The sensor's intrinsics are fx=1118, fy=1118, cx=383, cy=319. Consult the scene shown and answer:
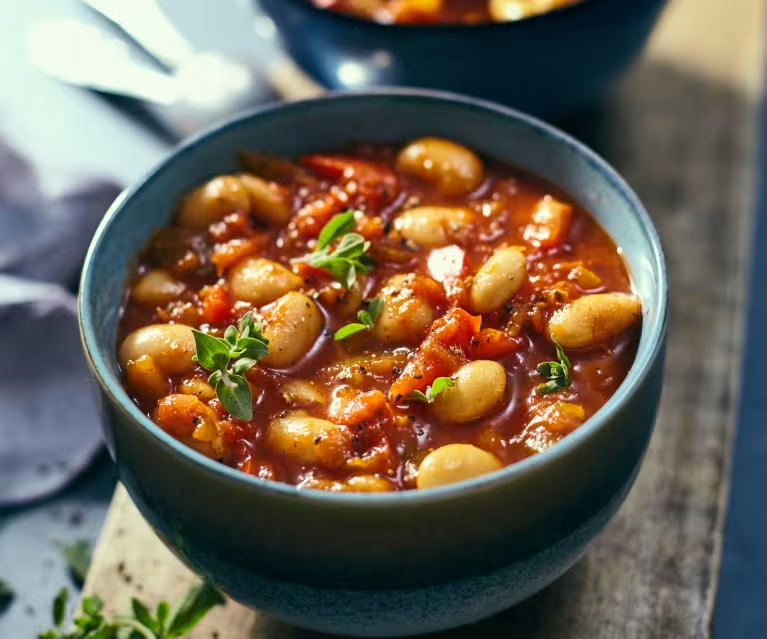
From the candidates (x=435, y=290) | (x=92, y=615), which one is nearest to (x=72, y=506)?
(x=92, y=615)

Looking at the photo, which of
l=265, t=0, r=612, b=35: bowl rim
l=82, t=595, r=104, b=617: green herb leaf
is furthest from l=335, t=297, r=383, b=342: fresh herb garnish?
l=265, t=0, r=612, b=35: bowl rim

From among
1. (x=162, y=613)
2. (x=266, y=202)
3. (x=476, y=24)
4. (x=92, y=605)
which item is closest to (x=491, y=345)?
(x=266, y=202)

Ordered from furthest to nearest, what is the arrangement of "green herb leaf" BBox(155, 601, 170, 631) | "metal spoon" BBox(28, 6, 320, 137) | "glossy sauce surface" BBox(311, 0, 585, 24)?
"metal spoon" BBox(28, 6, 320, 137)
"glossy sauce surface" BBox(311, 0, 585, 24)
"green herb leaf" BBox(155, 601, 170, 631)

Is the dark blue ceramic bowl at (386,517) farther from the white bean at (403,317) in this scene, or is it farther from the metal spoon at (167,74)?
the metal spoon at (167,74)

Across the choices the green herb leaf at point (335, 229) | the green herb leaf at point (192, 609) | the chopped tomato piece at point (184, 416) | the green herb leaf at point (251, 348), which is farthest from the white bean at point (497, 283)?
the green herb leaf at point (192, 609)

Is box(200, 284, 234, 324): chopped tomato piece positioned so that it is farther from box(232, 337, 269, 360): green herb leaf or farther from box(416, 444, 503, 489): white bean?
box(416, 444, 503, 489): white bean

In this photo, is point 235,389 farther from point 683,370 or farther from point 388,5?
point 388,5
